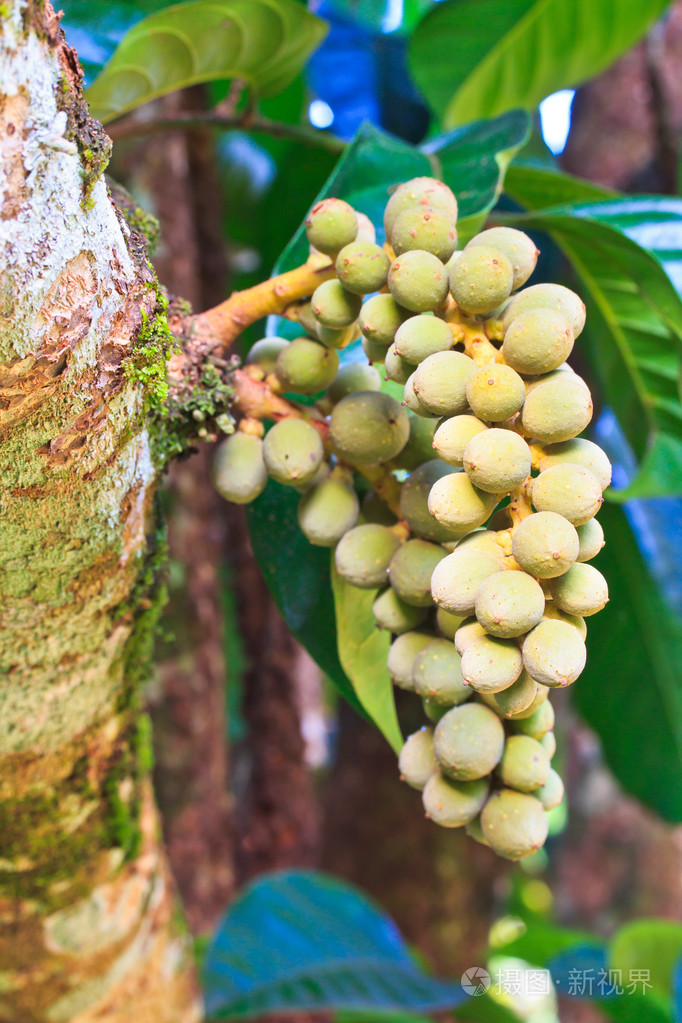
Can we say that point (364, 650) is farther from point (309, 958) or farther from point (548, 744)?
point (309, 958)

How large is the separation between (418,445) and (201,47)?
57 centimetres

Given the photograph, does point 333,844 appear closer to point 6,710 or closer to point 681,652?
point 681,652

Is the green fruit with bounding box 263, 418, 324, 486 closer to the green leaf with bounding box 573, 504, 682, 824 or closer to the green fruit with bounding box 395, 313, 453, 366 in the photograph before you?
the green fruit with bounding box 395, 313, 453, 366

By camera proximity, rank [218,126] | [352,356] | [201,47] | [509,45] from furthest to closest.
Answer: [509,45] < [218,126] < [201,47] < [352,356]

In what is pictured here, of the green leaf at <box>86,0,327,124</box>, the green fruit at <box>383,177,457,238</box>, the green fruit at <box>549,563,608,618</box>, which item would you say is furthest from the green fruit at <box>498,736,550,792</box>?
the green leaf at <box>86,0,327,124</box>

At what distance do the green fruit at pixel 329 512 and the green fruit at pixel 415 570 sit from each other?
49 millimetres

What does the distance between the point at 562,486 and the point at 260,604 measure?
4.34 feet

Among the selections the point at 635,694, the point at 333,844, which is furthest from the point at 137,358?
the point at 333,844

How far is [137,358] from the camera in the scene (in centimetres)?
42

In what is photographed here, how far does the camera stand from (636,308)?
85 cm

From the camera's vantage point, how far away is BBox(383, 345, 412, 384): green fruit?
45cm

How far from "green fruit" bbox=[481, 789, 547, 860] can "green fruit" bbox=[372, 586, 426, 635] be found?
4.6 inches

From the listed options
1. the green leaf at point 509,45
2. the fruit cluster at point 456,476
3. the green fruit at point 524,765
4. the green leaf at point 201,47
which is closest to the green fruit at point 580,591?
the fruit cluster at point 456,476

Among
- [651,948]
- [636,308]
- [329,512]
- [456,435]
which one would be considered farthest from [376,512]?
[651,948]
